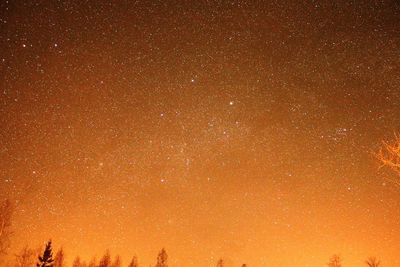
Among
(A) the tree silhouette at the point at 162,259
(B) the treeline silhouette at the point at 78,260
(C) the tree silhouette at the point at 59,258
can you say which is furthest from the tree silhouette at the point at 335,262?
(C) the tree silhouette at the point at 59,258

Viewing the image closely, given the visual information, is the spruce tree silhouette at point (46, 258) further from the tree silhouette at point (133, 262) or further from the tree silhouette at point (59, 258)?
the tree silhouette at point (59, 258)

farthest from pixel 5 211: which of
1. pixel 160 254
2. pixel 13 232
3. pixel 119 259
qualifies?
pixel 119 259

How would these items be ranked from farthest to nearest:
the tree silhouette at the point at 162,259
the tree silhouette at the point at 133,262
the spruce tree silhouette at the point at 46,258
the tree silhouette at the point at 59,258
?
the tree silhouette at the point at 59,258 < the tree silhouette at the point at 133,262 < the tree silhouette at the point at 162,259 < the spruce tree silhouette at the point at 46,258

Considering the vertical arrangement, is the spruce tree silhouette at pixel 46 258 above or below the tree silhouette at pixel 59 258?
below

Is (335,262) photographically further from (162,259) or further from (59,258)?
(59,258)

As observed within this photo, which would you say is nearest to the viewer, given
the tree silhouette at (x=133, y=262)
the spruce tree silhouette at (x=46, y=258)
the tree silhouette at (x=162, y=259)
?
the spruce tree silhouette at (x=46, y=258)

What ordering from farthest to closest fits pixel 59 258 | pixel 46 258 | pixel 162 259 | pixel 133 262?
pixel 59 258, pixel 133 262, pixel 162 259, pixel 46 258

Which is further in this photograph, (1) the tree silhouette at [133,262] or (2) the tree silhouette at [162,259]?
(1) the tree silhouette at [133,262]

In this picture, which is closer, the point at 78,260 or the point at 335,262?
the point at 335,262

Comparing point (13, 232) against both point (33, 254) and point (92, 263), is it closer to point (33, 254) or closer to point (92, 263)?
point (33, 254)

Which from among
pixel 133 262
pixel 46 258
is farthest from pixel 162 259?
pixel 46 258

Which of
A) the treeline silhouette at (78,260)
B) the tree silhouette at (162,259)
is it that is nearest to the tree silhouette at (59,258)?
the treeline silhouette at (78,260)

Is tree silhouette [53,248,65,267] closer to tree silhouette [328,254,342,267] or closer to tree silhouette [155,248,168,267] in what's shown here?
tree silhouette [155,248,168,267]

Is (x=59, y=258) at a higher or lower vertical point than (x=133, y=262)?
higher
